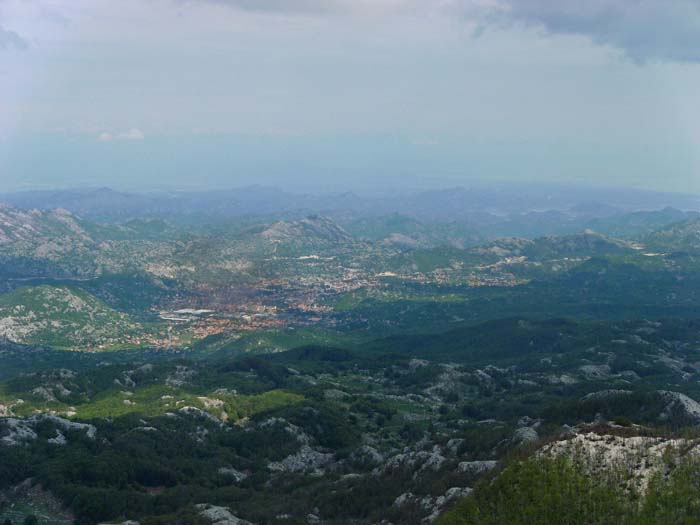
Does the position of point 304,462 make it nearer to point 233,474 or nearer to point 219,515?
point 233,474

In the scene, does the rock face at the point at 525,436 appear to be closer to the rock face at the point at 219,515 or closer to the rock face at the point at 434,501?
the rock face at the point at 434,501

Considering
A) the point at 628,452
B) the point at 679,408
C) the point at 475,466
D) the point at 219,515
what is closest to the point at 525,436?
the point at 475,466

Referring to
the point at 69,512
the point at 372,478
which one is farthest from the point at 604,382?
the point at 69,512

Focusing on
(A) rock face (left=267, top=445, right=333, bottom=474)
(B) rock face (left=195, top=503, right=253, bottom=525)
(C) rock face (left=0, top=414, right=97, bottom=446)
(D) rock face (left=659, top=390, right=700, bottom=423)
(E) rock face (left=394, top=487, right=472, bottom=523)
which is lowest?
(A) rock face (left=267, top=445, right=333, bottom=474)

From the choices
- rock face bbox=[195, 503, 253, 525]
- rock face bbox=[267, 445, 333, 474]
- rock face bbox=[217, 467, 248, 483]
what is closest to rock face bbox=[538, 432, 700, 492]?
rock face bbox=[195, 503, 253, 525]

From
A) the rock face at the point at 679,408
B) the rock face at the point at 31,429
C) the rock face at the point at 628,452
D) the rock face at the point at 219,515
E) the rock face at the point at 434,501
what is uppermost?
the rock face at the point at 628,452

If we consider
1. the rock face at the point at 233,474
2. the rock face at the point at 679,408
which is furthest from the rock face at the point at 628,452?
the rock face at the point at 233,474

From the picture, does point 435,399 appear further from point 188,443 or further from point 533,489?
point 533,489

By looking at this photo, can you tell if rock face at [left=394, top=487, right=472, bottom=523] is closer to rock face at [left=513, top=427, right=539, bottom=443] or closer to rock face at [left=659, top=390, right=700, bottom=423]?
rock face at [left=513, top=427, right=539, bottom=443]
